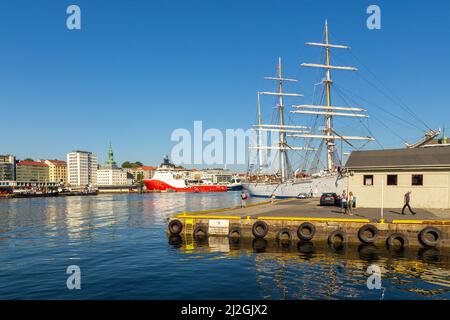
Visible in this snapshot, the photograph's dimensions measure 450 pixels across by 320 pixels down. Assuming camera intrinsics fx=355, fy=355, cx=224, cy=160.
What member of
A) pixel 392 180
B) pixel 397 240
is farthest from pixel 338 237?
pixel 392 180

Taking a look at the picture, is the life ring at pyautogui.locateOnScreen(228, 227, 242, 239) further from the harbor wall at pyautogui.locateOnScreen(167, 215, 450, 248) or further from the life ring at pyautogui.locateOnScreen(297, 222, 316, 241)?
the life ring at pyautogui.locateOnScreen(297, 222, 316, 241)

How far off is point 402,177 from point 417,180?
1.19 m

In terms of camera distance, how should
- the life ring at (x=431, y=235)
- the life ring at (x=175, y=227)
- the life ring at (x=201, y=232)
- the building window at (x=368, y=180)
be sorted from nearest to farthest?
the life ring at (x=431, y=235) < the life ring at (x=201, y=232) < the life ring at (x=175, y=227) < the building window at (x=368, y=180)

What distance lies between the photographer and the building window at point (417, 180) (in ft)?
98.2

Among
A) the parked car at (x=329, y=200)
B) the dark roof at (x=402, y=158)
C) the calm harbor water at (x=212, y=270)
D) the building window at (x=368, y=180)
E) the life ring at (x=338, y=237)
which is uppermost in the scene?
the dark roof at (x=402, y=158)

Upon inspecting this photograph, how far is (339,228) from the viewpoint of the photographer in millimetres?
25625

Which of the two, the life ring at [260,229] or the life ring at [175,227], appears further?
the life ring at [175,227]

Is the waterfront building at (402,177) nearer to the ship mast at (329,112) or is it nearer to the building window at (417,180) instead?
the building window at (417,180)

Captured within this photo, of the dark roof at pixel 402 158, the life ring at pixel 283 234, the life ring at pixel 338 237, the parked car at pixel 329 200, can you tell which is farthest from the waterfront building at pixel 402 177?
the life ring at pixel 283 234

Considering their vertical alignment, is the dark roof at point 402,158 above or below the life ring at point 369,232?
above

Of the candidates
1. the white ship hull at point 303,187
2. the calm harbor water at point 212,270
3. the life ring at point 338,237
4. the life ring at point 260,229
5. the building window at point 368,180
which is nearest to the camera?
the calm harbor water at point 212,270
